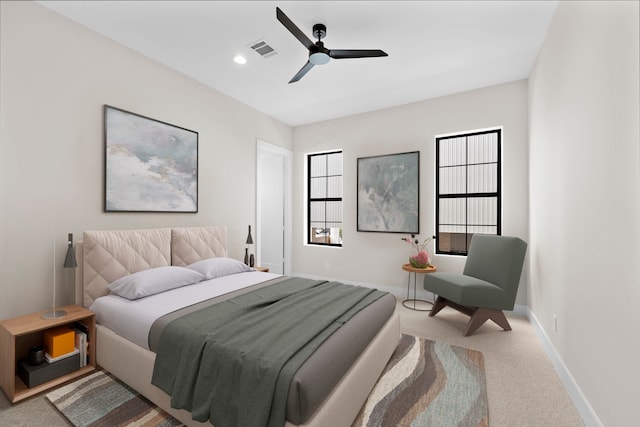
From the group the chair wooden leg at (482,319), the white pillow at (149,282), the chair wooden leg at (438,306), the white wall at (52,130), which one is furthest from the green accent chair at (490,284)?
the white wall at (52,130)

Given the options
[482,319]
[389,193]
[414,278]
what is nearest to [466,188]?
[389,193]

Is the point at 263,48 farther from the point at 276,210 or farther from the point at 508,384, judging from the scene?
the point at 508,384

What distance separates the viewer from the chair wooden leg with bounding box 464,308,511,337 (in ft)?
9.66

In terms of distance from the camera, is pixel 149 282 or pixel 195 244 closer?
pixel 149 282

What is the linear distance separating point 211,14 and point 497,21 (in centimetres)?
248

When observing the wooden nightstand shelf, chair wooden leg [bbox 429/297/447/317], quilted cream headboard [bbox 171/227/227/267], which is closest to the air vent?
quilted cream headboard [bbox 171/227/227/267]

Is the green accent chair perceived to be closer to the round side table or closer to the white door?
the round side table

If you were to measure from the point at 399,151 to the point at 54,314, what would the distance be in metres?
4.29

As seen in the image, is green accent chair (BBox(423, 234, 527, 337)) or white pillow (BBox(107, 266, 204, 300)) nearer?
white pillow (BBox(107, 266, 204, 300))

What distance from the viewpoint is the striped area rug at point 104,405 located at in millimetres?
1701

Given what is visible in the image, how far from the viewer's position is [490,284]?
3047mm

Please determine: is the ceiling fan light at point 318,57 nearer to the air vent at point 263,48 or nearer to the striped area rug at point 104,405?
the air vent at point 263,48

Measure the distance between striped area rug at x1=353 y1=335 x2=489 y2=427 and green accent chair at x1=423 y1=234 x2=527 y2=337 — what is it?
52 cm

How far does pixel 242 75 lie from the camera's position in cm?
346
